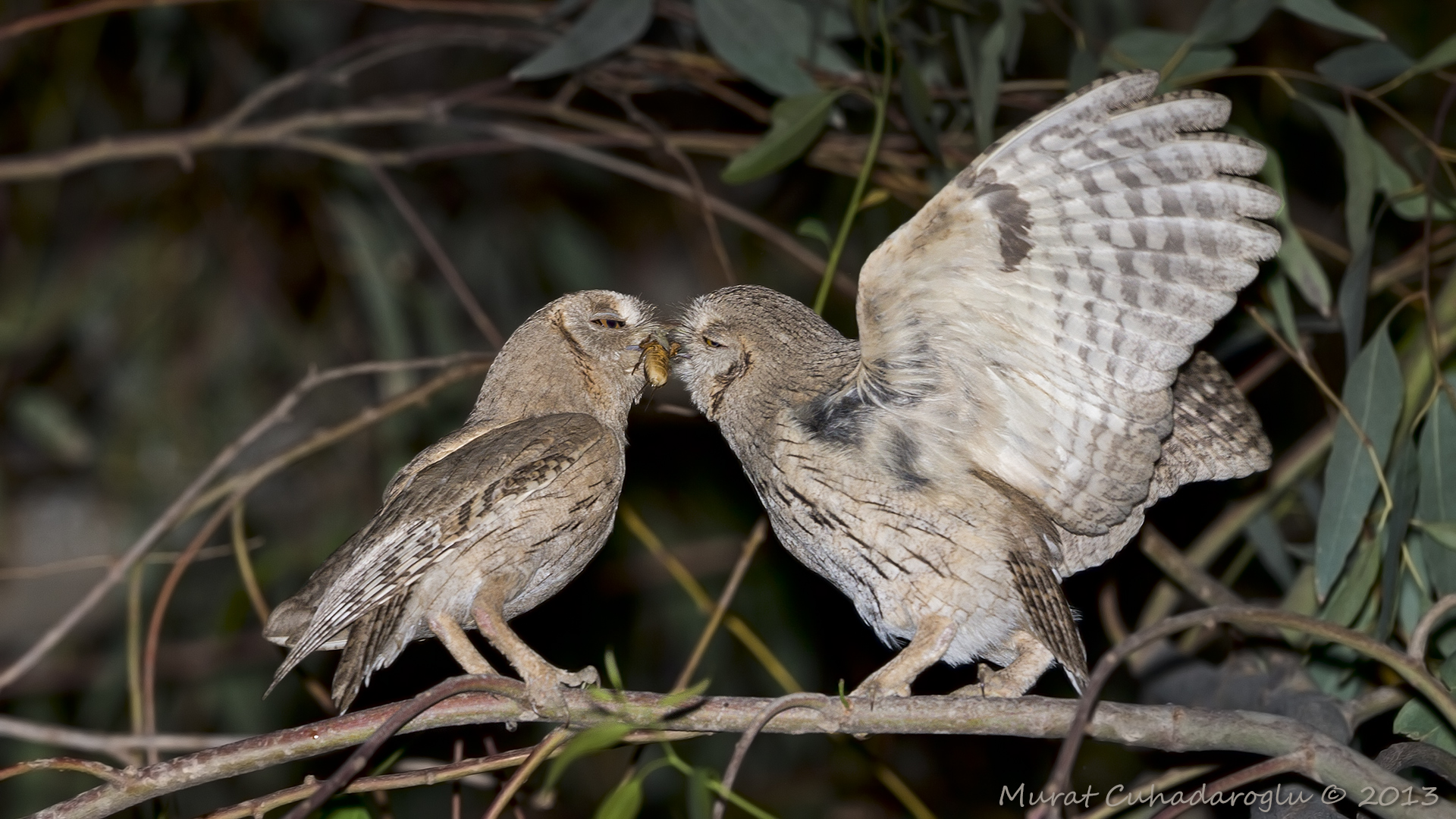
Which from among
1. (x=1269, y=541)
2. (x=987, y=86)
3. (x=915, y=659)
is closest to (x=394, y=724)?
(x=915, y=659)

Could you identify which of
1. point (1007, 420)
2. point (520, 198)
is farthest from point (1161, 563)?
point (520, 198)

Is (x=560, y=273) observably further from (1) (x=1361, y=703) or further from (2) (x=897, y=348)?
(1) (x=1361, y=703)

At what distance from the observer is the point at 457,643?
5.45 ft

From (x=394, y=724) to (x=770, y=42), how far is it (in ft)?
5.14

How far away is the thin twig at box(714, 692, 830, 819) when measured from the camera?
48.0 inches

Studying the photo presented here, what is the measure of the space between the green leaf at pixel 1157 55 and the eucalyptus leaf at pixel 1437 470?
0.73m

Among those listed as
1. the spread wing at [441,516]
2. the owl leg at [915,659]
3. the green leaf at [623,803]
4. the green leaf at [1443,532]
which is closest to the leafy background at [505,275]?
the green leaf at [1443,532]

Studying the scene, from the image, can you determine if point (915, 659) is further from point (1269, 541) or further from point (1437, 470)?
point (1269, 541)

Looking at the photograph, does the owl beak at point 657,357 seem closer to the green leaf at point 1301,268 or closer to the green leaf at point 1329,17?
the green leaf at point 1301,268

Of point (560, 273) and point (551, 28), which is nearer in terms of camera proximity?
point (551, 28)

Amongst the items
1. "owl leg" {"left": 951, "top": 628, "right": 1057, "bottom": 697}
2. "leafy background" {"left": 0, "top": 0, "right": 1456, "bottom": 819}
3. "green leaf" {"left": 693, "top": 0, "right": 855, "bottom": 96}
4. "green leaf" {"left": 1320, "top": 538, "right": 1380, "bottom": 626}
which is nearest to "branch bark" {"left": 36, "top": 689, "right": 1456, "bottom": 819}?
"owl leg" {"left": 951, "top": 628, "right": 1057, "bottom": 697}

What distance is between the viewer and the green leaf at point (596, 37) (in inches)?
90.7

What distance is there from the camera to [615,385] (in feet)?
6.53

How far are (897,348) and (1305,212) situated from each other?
3.19 meters
